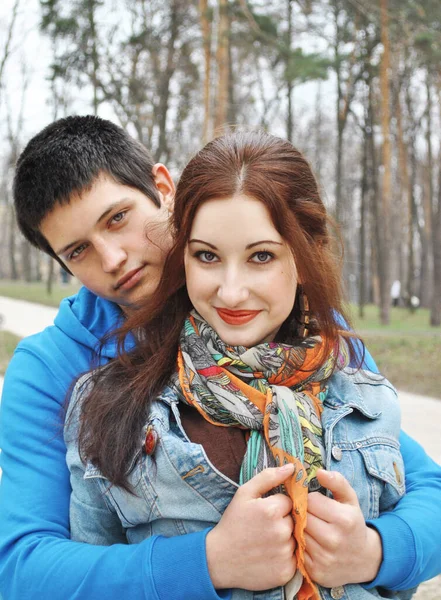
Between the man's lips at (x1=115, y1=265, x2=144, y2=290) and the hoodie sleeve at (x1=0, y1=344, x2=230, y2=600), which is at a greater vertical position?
the man's lips at (x1=115, y1=265, x2=144, y2=290)

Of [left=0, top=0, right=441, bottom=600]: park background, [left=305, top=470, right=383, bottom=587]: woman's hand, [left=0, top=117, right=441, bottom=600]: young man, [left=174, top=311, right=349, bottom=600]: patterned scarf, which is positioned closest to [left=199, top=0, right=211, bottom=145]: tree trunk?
[left=0, top=0, right=441, bottom=600]: park background

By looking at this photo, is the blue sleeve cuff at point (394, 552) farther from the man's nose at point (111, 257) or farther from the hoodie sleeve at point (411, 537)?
the man's nose at point (111, 257)

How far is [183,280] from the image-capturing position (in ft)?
5.96

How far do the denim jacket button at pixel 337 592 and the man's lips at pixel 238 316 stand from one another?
64cm

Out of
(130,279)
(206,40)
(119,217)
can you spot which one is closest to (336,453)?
(130,279)

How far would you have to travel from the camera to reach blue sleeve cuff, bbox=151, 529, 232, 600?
1.44 metres

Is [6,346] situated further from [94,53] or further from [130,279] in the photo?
[130,279]

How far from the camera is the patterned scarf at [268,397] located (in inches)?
59.0

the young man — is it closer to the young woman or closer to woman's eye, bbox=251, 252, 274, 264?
the young woman

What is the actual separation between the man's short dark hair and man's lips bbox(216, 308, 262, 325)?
70 cm

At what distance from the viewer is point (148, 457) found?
156cm

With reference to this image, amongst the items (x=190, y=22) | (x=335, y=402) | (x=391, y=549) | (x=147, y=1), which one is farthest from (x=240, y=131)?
(x=147, y=1)

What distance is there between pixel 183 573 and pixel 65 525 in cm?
37

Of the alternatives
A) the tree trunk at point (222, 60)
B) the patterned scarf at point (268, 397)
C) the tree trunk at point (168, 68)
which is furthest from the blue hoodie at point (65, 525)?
the tree trunk at point (168, 68)
